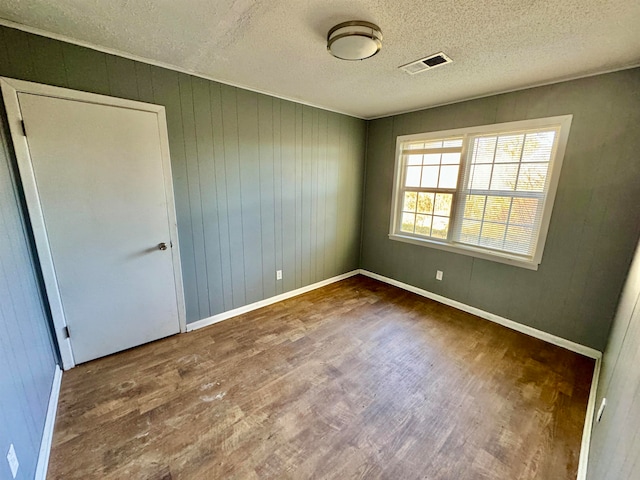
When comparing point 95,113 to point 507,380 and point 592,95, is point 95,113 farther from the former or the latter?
point 592,95

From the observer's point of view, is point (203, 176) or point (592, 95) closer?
point (592, 95)

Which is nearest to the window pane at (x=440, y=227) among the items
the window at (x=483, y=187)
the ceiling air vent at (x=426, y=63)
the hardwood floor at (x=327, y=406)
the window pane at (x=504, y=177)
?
the window at (x=483, y=187)

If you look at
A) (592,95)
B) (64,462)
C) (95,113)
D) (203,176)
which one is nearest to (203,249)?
(203,176)

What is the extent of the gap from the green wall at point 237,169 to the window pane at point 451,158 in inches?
47.8

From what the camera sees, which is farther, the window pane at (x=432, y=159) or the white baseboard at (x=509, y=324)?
the window pane at (x=432, y=159)

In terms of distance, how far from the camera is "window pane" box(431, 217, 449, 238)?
3.27 meters

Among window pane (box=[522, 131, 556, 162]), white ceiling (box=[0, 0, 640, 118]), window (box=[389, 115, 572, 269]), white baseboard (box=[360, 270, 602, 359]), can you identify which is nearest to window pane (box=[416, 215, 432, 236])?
window (box=[389, 115, 572, 269])

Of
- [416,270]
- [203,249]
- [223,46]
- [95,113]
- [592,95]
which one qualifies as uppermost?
[223,46]

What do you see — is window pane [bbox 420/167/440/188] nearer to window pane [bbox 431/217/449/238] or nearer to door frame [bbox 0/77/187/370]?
window pane [bbox 431/217/449/238]

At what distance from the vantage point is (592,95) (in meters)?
2.19

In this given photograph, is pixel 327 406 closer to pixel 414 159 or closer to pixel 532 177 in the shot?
pixel 532 177

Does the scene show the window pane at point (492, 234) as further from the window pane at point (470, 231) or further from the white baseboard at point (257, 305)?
the white baseboard at point (257, 305)

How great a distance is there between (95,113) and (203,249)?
134cm

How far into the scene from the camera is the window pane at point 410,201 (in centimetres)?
357
